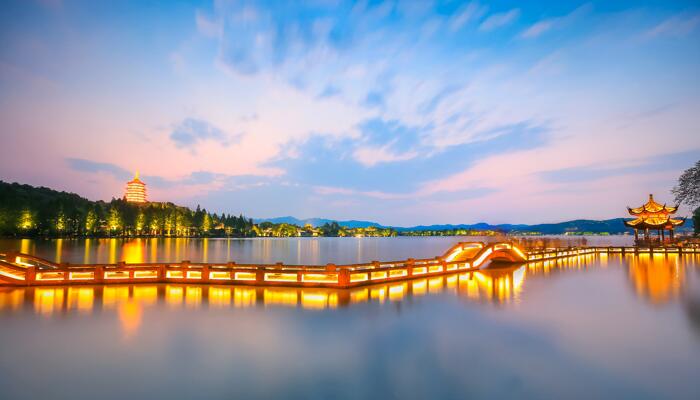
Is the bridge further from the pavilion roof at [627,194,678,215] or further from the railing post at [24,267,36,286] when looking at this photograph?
the pavilion roof at [627,194,678,215]

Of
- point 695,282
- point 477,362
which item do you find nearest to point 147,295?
point 477,362

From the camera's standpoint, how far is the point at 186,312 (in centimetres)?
1226

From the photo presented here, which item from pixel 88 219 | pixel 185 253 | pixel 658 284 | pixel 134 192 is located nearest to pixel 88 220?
pixel 88 219

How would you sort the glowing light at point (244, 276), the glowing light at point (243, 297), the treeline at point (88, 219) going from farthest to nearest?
the treeline at point (88, 219)
the glowing light at point (244, 276)
the glowing light at point (243, 297)

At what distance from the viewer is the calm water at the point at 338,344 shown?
6809mm

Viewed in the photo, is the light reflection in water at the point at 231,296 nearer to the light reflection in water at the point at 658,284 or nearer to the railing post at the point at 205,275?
the light reflection in water at the point at 658,284

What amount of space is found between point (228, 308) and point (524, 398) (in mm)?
9757

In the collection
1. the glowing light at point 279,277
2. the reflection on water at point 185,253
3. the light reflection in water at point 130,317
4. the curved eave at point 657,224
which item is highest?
the curved eave at point 657,224

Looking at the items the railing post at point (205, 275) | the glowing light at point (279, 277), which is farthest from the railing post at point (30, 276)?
the glowing light at point (279, 277)

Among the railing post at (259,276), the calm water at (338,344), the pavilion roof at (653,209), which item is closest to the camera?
the calm water at (338,344)

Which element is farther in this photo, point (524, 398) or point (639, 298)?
point (639, 298)

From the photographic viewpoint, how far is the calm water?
268 inches

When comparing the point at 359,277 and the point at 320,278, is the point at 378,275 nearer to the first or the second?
the point at 359,277

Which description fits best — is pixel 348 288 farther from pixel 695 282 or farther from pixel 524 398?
pixel 695 282
